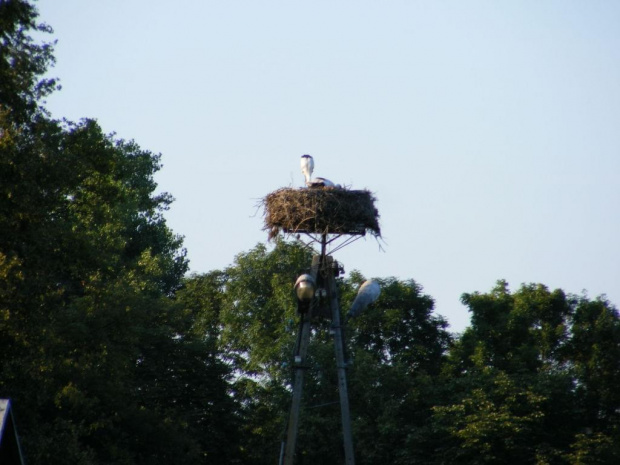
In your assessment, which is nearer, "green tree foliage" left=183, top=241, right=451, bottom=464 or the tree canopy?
the tree canopy

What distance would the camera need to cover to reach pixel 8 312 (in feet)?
71.1

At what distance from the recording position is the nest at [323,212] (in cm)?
2036

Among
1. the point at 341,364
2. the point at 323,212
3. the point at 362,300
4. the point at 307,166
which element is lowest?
the point at 341,364

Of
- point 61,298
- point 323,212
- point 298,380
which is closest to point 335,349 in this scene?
point 298,380

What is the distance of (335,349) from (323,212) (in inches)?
106

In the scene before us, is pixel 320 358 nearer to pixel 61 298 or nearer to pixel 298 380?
pixel 61 298

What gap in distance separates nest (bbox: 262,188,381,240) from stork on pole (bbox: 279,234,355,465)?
357 mm

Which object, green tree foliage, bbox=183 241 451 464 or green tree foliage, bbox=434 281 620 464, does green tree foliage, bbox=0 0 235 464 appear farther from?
green tree foliage, bbox=434 281 620 464

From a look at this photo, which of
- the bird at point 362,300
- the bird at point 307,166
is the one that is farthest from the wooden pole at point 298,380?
the bird at point 307,166

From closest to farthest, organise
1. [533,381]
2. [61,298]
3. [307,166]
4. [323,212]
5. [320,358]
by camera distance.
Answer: [323,212] → [307,166] → [61,298] → [533,381] → [320,358]

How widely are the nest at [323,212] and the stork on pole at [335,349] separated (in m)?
0.36

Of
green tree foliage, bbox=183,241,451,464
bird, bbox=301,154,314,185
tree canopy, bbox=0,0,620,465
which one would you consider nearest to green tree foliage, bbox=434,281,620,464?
tree canopy, bbox=0,0,620,465

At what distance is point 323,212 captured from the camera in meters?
20.4

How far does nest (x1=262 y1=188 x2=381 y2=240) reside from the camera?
66.8 ft
